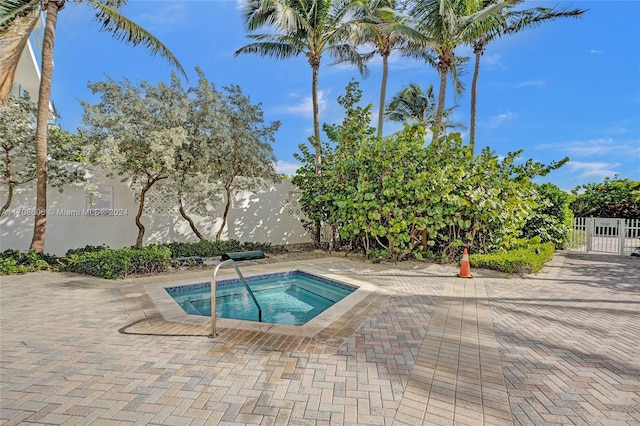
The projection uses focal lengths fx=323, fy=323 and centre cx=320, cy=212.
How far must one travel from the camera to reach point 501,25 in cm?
1182

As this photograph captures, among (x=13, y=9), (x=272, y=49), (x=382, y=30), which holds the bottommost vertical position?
(x=13, y=9)

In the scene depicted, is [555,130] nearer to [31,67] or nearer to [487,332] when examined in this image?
[487,332]

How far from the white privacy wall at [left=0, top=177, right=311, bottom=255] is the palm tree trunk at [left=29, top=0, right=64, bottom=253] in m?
0.95

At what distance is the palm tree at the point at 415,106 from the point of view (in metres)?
24.4

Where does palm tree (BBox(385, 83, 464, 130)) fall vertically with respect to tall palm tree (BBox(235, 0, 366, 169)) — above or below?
above

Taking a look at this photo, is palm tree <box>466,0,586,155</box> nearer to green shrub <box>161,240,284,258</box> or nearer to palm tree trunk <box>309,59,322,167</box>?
palm tree trunk <box>309,59,322,167</box>

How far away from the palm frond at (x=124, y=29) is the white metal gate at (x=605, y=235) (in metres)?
16.0

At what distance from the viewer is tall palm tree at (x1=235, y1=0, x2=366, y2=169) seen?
1156 cm

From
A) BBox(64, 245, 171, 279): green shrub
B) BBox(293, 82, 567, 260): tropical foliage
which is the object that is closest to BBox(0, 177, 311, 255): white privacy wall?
BBox(64, 245, 171, 279): green shrub

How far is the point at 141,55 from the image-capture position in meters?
8.99

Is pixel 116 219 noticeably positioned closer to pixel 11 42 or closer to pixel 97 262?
pixel 97 262

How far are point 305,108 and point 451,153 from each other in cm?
695

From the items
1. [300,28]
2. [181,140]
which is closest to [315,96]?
[300,28]

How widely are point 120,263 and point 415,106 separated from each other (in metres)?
23.0
